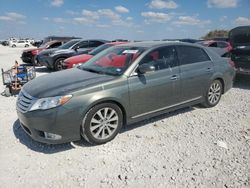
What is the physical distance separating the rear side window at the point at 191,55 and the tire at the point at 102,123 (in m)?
1.87

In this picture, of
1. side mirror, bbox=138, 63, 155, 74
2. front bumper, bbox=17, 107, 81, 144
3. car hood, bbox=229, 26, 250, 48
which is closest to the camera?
front bumper, bbox=17, 107, 81, 144

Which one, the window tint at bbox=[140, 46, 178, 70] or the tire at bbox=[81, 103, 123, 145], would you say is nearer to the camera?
the tire at bbox=[81, 103, 123, 145]

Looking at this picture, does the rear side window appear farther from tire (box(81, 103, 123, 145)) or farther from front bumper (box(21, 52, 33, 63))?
front bumper (box(21, 52, 33, 63))

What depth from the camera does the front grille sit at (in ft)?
12.4

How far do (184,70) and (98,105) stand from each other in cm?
204

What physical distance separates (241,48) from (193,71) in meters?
3.77

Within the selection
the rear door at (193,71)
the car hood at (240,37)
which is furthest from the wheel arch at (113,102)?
the car hood at (240,37)

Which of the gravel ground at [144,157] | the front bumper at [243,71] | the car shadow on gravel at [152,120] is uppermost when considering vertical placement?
the front bumper at [243,71]

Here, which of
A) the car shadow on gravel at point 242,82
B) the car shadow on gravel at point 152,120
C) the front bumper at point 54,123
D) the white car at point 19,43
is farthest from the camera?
the white car at point 19,43

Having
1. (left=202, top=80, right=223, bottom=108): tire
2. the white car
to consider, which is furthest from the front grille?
the white car

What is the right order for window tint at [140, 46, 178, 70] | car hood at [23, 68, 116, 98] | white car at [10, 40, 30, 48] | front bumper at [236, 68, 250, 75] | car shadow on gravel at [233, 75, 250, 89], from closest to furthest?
car hood at [23, 68, 116, 98] < window tint at [140, 46, 178, 70] < front bumper at [236, 68, 250, 75] < car shadow on gravel at [233, 75, 250, 89] < white car at [10, 40, 30, 48]

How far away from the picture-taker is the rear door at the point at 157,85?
14.0 ft

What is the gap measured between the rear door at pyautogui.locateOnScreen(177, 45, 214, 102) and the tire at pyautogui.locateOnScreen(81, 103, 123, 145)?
1626mm

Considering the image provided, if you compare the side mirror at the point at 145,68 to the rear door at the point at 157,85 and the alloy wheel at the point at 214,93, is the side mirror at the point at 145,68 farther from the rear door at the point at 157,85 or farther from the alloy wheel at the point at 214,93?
the alloy wheel at the point at 214,93
